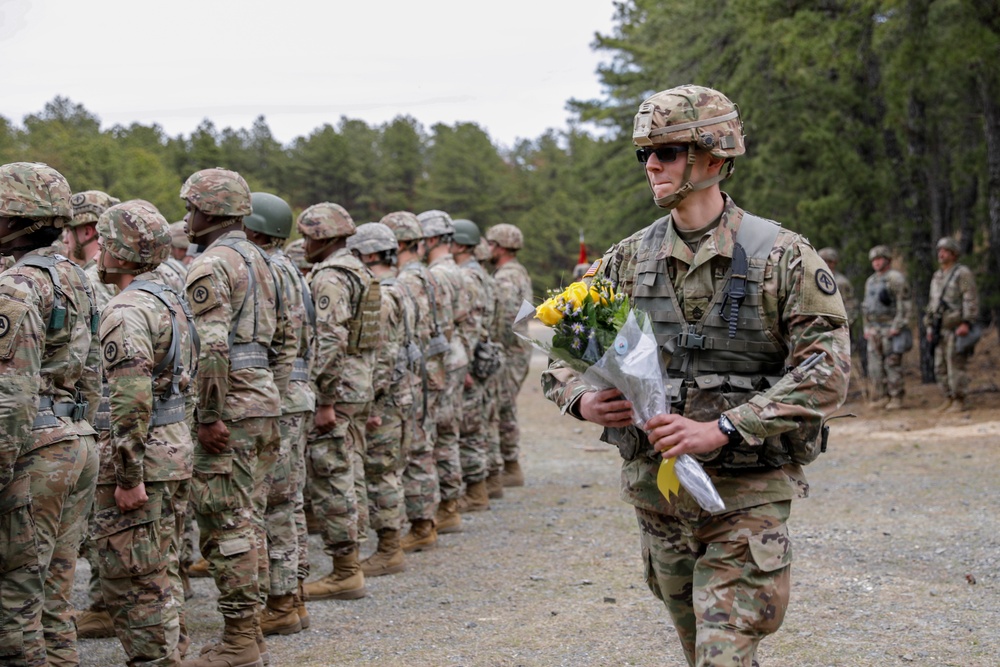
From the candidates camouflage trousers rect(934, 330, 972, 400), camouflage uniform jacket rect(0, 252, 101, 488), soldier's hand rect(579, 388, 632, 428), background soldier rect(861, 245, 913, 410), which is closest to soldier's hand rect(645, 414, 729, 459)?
soldier's hand rect(579, 388, 632, 428)

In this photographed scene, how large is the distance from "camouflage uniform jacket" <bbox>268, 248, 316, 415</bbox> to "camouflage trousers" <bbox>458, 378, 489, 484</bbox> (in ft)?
14.0

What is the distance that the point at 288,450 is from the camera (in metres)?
6.77

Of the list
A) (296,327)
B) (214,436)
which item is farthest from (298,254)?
(214,436)

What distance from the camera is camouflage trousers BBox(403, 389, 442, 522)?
31.1 ft

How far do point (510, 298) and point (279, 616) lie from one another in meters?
6.41

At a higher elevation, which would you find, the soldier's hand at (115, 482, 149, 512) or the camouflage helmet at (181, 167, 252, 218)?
the camouflage helmet at (181, 167, 252, 218)

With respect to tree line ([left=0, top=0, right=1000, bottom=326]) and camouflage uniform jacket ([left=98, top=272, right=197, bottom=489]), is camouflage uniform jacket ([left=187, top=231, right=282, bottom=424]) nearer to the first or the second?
camouflage uniform jacket ([left=98, top=272, right=197, bottom=489])

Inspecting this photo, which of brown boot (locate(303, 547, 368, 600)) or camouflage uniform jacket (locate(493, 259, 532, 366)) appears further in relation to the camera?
camouflage uniform jacket (locate(493, 259, 532, 366))

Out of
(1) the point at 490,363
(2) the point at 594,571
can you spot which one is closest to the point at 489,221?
(1) the point at 490,363

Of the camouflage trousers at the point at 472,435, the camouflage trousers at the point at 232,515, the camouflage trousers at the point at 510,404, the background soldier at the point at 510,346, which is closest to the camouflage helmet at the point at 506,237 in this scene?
the background soldier at the point at 510,346

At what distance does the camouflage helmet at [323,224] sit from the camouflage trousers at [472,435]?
3.50m

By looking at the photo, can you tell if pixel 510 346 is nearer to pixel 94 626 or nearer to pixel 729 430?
pixel 94 626

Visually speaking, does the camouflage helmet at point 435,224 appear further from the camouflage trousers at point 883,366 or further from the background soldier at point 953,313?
the camouflage trousers at point 883,366

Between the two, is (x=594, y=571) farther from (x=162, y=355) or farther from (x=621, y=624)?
(x=162, y=355)
